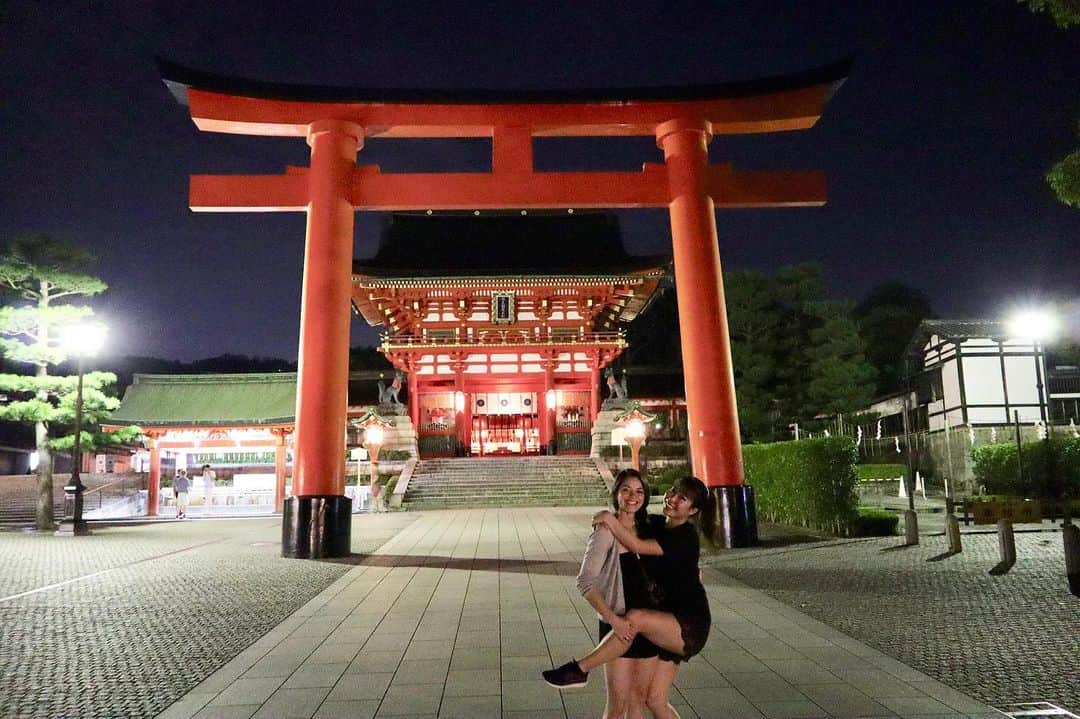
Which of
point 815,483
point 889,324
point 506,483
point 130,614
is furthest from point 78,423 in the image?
point 889,324

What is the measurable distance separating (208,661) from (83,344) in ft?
48.1

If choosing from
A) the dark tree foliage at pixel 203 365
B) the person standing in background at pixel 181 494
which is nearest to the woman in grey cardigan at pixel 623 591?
the person standing in background at pixel 181 494

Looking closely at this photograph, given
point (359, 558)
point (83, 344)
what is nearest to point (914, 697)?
point (359, 558)

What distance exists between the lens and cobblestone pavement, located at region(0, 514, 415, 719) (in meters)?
4.72

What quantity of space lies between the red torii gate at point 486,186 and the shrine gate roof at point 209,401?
605 inches

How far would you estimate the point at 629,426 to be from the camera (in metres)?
24.3

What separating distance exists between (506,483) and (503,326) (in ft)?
25.2

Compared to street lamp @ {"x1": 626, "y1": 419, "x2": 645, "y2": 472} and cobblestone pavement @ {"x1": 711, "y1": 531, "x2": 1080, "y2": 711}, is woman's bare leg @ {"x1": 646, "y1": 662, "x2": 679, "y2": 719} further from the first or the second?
street lamp @ {"x1": 626, "y1": 419, "x2": 645, "y2": 472}

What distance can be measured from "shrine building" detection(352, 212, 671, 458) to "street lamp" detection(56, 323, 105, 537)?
34.7ft

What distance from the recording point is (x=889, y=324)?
5075 cm

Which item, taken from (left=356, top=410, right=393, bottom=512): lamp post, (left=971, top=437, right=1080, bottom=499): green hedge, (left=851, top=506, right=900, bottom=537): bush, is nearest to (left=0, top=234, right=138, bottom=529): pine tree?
(left=356, top=410, right=393, bottom=512): lamp post

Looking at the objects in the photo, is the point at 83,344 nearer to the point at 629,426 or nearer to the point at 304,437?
the point at 304,437

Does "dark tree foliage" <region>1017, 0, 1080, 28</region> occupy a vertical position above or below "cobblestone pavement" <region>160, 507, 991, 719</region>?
above

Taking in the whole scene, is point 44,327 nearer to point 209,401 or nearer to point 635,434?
point 209,401
